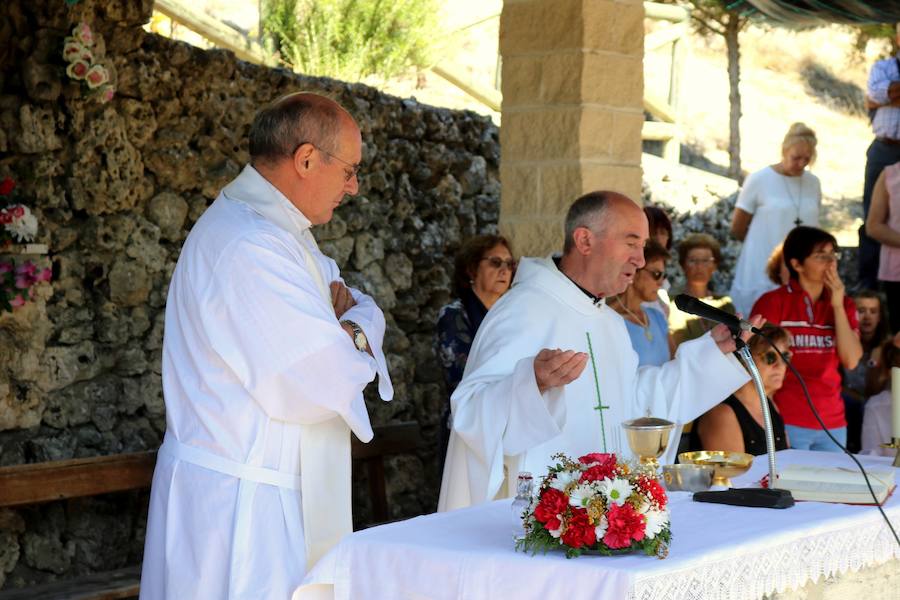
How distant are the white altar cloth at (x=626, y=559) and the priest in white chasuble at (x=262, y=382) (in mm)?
442

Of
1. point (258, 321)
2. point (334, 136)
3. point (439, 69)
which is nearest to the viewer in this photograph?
point (258, 321)

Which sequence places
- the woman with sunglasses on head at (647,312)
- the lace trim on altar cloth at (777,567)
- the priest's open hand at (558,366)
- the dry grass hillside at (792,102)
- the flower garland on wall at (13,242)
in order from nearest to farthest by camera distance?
the lace trim on altar cloth at (777,567)
the priest's open hand at (558,366)
the flower garland on wall at (13,242)
the woman with sunglasses on head at (647,312)
the dry grass hillside at (792,102)

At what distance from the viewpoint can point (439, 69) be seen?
33.2ft

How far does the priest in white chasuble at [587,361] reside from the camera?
13.7 feet

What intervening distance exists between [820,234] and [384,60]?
352 centimetres

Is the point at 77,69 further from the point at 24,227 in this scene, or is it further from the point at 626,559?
→ the point at 626,559

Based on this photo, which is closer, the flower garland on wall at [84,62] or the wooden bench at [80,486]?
the wooden bench at [80,486]

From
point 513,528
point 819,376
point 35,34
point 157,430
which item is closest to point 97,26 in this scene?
point 35,34

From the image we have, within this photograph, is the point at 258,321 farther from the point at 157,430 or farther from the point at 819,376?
the point at 819,376

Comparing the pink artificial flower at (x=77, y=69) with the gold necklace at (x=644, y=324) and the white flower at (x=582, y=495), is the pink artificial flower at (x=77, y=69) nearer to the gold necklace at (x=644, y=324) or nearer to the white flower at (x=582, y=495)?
the gold necklace at (x=644, y=324)

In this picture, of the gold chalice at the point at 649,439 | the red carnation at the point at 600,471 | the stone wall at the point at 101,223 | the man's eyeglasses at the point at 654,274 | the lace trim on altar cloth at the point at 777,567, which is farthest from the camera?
the man's eyeglasses at the point at 654,274

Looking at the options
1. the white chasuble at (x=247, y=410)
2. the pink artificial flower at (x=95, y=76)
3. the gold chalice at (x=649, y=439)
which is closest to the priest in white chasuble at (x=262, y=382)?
the white chasuble at (x=247, y=410)

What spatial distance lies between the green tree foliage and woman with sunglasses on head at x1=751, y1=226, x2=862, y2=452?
3234mm

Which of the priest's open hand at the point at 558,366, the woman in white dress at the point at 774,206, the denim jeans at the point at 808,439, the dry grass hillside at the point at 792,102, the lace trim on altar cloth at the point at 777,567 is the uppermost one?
the dry grass hillside at the point at 792,102
